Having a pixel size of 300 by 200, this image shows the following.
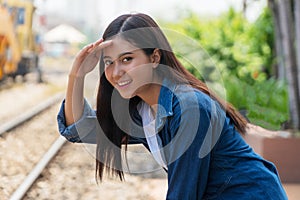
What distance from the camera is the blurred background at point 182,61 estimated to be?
4.30 m

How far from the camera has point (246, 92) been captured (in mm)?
6352

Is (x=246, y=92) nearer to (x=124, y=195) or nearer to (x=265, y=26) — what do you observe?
(x=124, y=195)

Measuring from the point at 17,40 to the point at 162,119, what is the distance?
34.0ft

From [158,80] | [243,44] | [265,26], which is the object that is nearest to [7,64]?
[243,44]

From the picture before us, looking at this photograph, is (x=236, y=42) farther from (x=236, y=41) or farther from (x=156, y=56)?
(x=156, y=56)

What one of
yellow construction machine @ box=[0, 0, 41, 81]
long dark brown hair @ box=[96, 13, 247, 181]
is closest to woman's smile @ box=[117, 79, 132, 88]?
long dark brown hair @ box=[96, 13, 247, 181]

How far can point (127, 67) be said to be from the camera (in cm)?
168

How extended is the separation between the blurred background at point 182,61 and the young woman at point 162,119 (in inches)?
5.3

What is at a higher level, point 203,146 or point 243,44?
point 203,146

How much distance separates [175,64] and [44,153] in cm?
413

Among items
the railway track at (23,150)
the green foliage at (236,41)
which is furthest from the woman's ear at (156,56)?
the green foliage at (236,41)

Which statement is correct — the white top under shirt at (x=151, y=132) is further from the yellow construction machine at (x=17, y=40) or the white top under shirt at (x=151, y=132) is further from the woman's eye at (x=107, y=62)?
the yellow construction machine at (x=17, y=40)

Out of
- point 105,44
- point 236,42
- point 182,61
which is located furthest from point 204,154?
point 236,42

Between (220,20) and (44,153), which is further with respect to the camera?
(220,20)
